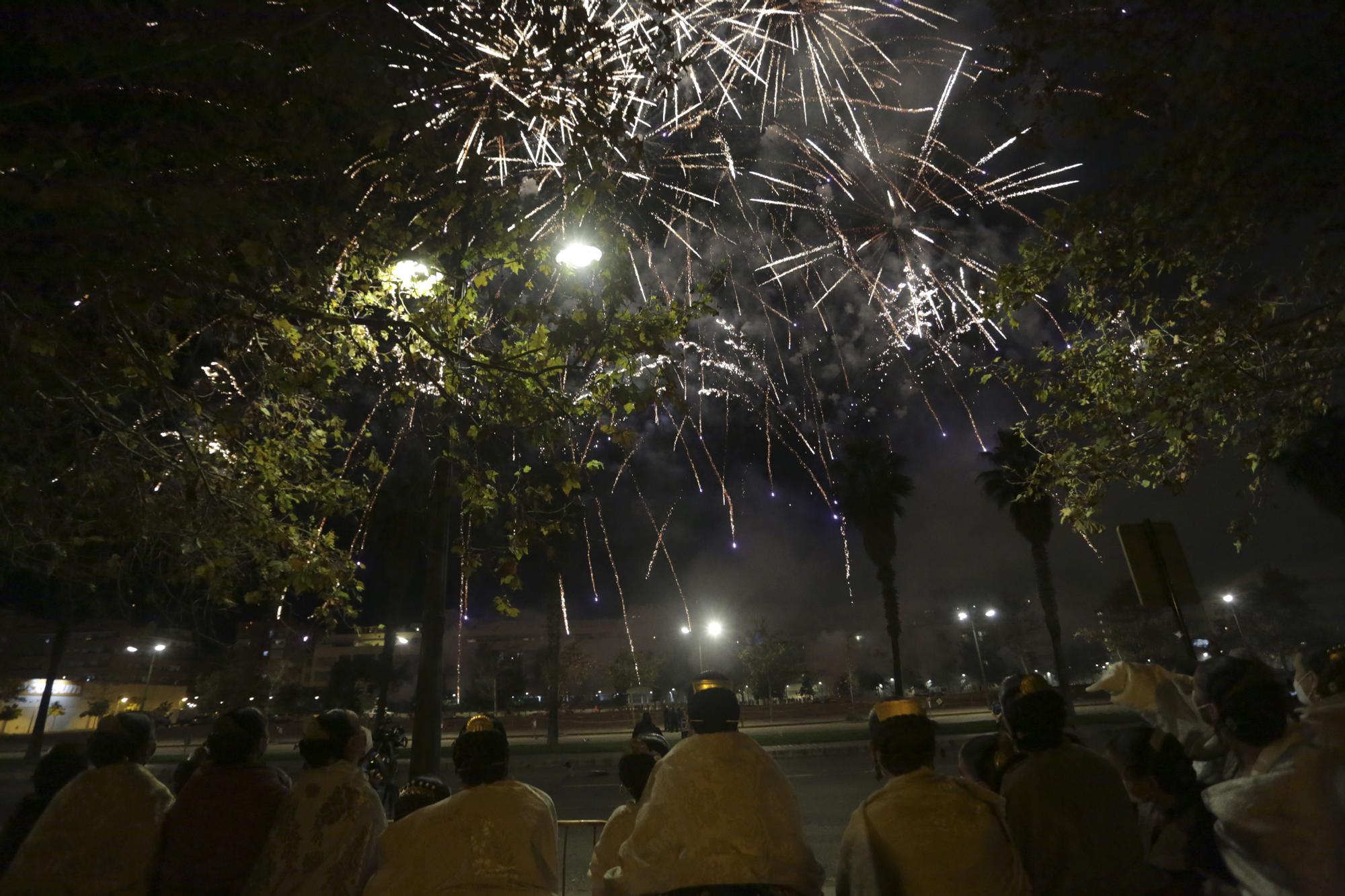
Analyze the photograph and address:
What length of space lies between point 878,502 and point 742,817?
28.5 metres

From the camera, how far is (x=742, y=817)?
8.48 ft

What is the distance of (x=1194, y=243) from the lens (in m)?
7.16

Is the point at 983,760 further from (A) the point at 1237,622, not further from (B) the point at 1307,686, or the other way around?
(A) the point at 1237,622

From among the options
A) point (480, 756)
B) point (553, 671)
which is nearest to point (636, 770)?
point (480, 756)

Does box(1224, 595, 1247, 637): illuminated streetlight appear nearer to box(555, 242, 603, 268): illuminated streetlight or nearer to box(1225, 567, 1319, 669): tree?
box(1225, 567, 1319, 669): tree

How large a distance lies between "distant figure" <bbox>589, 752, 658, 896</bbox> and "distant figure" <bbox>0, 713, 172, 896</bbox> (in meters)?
2.17

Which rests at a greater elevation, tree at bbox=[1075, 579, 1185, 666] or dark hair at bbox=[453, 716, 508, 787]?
tree at bbox=[1075, 579, 1185, 666]

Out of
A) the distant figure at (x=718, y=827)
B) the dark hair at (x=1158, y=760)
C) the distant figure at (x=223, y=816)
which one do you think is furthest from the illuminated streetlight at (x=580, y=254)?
the dark hair at (x=1158, y=760)

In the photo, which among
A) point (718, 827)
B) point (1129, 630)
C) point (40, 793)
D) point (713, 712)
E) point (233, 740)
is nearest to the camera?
point (718, 827)

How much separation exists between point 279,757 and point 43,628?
4740 cm

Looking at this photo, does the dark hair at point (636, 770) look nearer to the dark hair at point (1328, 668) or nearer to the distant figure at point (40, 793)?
the distant figure at point (40, 793)

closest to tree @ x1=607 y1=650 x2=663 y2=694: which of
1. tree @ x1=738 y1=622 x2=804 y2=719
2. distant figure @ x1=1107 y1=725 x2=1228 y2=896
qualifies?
tree @ x1=738 y1=622 x2=804 y2=719

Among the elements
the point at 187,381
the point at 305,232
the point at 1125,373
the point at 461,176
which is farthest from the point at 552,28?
the point at 1125,373

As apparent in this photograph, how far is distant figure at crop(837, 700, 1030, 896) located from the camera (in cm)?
258
